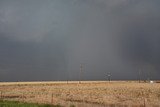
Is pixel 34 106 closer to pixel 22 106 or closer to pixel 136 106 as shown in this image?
pixel 22 106

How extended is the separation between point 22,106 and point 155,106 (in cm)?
2076

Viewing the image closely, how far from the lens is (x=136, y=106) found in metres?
47.9

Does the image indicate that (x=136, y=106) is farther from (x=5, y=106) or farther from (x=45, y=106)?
(x=5, y=106)

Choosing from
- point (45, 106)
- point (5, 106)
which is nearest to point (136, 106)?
point (45, 106)

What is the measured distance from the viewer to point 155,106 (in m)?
48.9

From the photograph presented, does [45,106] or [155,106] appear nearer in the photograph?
[45,106]

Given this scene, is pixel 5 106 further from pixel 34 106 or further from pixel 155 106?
pixel 155 106

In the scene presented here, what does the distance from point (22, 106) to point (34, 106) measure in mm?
1593

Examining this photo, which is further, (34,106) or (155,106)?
(155,106)

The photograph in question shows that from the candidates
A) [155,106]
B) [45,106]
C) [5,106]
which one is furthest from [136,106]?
[5,106]

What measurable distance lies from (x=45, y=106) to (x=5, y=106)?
5268mm

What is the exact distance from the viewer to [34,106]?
40906 mm

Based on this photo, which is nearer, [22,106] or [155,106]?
[22,106]

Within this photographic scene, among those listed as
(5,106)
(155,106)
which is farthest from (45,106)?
(155,106)
